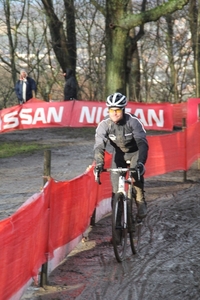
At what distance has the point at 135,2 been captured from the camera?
156 feet

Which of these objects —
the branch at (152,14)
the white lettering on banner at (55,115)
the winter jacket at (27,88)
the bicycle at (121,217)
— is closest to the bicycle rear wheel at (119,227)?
the bicycle at (121,217)

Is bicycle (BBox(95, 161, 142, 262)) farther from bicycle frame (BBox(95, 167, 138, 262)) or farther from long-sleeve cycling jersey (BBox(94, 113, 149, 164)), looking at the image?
long-sleeve cycling jersey (BBox(94, 113, 149, 164))

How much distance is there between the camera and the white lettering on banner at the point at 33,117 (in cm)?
2492

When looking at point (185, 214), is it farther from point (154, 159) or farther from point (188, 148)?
point (188, 148)

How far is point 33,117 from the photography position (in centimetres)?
2547

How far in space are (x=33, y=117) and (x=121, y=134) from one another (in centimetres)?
1611

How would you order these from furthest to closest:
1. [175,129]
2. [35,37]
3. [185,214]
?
[35,37] < [175,129] < [185,214]

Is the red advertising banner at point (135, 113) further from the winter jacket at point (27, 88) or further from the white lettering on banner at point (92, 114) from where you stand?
the winter jacket at point (27, 88)

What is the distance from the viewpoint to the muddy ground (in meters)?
7.79

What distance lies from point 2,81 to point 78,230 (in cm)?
5370

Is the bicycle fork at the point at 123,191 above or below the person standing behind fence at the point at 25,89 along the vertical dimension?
below

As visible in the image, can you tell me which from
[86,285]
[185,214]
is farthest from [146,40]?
[86,285]

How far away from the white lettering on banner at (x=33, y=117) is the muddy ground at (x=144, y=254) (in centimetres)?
751

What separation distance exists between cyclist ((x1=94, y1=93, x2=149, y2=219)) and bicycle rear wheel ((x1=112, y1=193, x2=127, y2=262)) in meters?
→ 0.36
